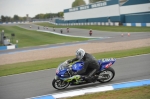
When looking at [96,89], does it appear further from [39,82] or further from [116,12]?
[116,12]

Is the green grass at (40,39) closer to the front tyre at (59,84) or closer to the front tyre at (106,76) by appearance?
the front tyre at (106,76)

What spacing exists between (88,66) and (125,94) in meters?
2.27

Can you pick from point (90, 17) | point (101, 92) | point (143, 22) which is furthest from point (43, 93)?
point (90, 17)

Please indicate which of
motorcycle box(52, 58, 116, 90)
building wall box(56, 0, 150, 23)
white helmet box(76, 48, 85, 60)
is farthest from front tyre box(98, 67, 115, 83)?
building wall box(56, 0, 150, 23)

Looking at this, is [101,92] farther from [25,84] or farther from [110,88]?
[25,84]

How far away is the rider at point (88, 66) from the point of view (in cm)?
979

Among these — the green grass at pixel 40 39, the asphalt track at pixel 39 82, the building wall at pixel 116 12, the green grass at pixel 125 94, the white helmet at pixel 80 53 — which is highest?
the building wall at pixel 116 12

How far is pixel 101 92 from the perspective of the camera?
29.1ft

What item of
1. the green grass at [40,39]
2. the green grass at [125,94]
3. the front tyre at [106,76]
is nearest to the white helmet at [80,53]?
the front tyre at [106,76]

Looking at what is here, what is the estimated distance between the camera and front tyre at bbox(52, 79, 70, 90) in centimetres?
991

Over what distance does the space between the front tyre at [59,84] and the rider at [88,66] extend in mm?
670

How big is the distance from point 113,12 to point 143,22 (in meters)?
13.9

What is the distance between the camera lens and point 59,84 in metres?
10.0

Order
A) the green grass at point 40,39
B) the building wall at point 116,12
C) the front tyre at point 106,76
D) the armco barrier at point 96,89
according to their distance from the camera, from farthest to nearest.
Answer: the building wall at point 116,12
the green grass at point 40,39
the front tyre at point 106,76
the armco barrier at point 96,89
